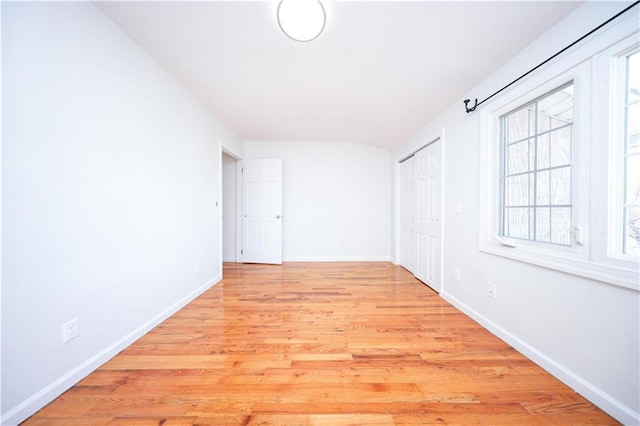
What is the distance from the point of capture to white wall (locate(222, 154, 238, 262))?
496 centimetres

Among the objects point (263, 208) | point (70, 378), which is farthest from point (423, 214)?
point (70, 378)

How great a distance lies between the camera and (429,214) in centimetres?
338

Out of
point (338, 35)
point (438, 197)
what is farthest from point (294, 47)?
point (438, 197)

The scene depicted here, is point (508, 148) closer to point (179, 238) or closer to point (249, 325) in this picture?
point (249, 325)

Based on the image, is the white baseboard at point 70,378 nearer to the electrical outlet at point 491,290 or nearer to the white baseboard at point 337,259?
the white baseboard at point 337,259

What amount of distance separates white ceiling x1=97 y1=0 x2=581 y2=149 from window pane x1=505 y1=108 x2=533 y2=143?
47cm

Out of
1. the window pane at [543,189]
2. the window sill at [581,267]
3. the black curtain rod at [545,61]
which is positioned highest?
the black curtain rod at [545,61]

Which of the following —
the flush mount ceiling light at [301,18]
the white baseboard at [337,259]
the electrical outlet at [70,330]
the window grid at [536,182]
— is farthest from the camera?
the white baseboard at [337,259]

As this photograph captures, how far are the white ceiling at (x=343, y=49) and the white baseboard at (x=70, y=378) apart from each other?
2.33m

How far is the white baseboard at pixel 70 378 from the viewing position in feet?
3.82

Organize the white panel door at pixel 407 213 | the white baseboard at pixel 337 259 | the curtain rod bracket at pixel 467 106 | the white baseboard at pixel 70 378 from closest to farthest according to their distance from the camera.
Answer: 1. the white baseboard at pixel 70 378
2. the curtain rod bracket at pixel 467 106
3. the white panel door at pixel 407 213
4. the white baseboard at pixel 337 259

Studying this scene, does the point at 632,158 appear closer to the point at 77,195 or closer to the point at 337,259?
the point at 77,195

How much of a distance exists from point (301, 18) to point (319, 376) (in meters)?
2.33

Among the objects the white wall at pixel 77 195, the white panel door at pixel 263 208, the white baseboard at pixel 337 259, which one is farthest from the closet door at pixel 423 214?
the white wall at pixel 77 195
